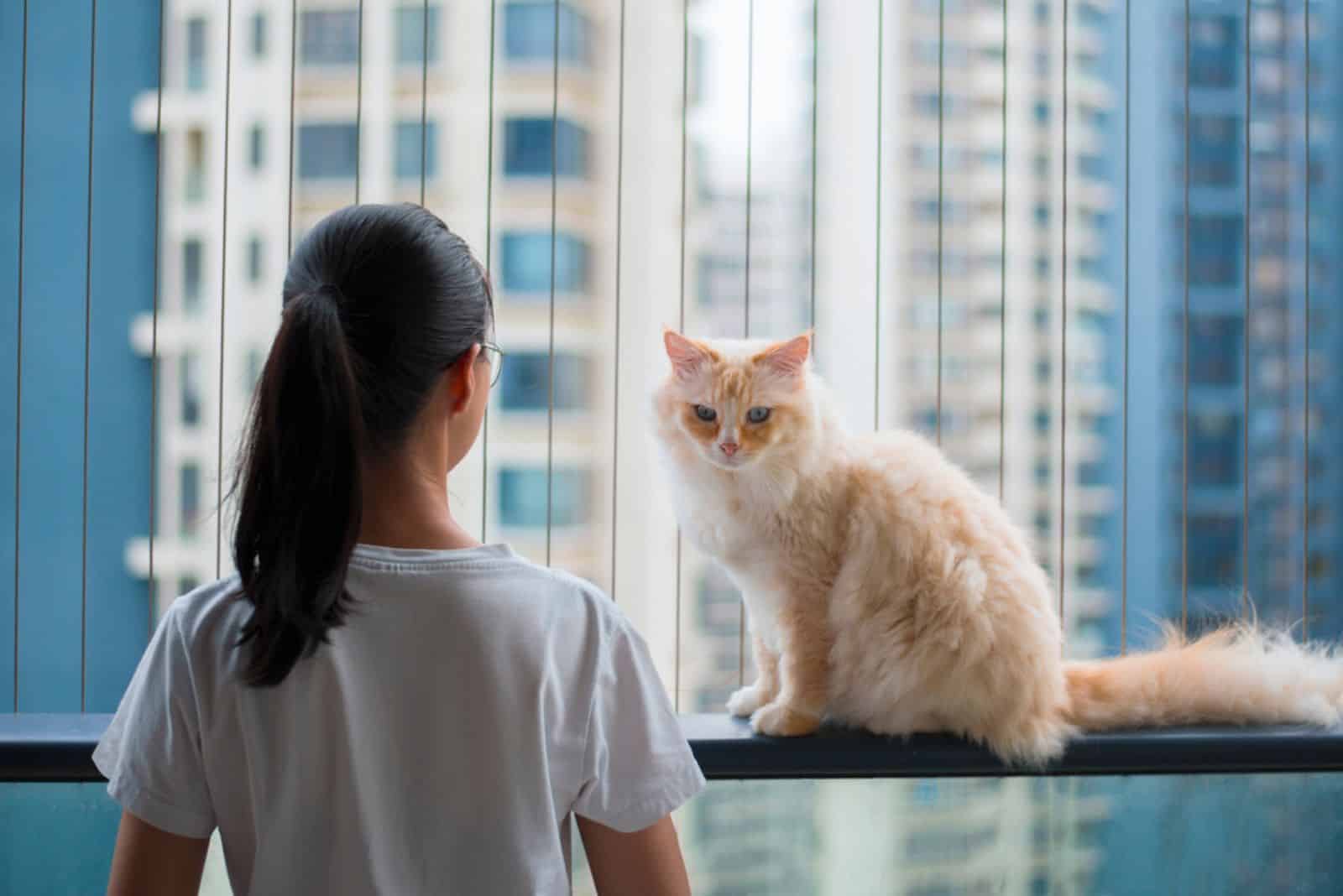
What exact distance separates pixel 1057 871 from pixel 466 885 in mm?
1126

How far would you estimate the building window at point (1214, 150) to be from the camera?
1.89 meters

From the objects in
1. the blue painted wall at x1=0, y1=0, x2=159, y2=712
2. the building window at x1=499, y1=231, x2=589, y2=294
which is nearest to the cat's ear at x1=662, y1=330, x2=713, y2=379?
the blue painted wall at x1=0, y1=0, x2=159, y2=712

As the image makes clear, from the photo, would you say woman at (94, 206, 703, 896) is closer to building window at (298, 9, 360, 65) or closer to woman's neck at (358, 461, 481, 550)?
woman's neck at (358, 461, 481, 550)

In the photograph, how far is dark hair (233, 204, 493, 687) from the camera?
708 mm

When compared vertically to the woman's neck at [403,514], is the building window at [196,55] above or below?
above

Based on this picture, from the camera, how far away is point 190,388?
25.9 ft

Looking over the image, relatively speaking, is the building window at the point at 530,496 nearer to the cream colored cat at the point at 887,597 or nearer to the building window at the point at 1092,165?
the building window at the point at 1092,165

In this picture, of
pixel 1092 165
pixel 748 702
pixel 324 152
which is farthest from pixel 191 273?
pixel 748 702

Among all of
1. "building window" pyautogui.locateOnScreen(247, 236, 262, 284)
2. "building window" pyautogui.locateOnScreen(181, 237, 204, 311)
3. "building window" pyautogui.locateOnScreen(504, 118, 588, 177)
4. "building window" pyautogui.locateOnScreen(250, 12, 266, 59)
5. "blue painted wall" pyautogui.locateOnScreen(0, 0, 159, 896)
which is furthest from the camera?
"building window" pyautogui.locateOnScreen(250, 12, 266, 59)

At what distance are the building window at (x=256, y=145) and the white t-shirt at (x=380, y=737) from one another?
9085 mm

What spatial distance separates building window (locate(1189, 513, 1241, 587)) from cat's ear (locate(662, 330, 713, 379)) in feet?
3.11

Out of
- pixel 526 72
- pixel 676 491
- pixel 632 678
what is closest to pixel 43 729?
pixel 676 491

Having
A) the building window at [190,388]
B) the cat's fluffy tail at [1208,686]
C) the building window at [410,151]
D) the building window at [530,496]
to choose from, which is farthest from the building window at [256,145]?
the cat's fluffy tail at [1208,686]

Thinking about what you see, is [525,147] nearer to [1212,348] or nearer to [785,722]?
[1212,348]
